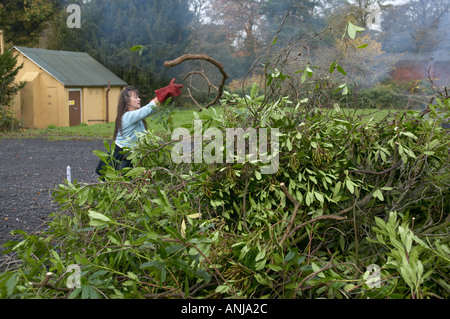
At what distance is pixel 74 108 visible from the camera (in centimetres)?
1920

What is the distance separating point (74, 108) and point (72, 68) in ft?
6.79

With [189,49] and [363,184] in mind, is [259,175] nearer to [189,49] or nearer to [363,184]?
[363,184]

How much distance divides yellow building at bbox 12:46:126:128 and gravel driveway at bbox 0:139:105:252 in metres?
4.51

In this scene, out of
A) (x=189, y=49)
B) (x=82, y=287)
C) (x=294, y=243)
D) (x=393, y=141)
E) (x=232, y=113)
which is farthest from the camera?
(x=189, y=49)

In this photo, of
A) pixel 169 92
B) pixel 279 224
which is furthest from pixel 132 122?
pixel 279 224

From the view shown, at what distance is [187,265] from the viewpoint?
157 cm

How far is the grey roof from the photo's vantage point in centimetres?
1867

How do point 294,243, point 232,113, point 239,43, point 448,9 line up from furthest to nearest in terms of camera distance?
point 239,43, point 448,9, point 232,113, point 294,243

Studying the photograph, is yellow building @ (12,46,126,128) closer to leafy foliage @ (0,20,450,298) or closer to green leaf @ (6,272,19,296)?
leafy foliage @ (0,20,450,298)

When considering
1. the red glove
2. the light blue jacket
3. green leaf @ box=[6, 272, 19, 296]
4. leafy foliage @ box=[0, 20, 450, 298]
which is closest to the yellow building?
the light blue jacket

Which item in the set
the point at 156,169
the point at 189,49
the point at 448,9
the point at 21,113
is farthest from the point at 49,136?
the point at 156,169

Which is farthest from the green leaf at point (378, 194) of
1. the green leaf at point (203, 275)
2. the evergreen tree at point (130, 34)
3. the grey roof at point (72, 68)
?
the evergreen tree at point (130, 34)

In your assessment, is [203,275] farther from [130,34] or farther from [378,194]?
[130,34]

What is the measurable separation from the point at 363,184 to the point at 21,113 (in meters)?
19.7
